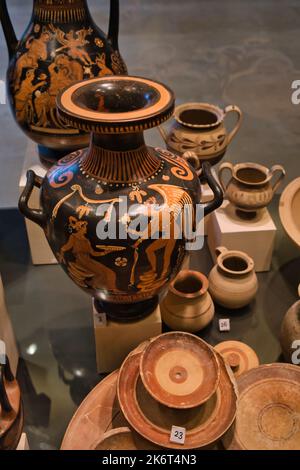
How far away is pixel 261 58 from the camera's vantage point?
15.2ft

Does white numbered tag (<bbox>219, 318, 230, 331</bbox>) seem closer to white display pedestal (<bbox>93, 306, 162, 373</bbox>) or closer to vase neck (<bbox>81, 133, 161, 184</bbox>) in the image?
white display pedestal (<bbox>93, 306, 162, 373</bbox>)

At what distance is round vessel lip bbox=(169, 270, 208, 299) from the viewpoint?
1964 millimetres

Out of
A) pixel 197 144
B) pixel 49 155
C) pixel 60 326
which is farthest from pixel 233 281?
pixel 49 155

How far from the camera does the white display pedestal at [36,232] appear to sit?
238cm

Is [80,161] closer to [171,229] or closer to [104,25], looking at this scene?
[171,229]

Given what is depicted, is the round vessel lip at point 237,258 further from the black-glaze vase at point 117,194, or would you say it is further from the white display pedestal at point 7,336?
the white display pedestal at point 7,336

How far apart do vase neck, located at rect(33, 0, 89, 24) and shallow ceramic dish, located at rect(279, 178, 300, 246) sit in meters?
1.19

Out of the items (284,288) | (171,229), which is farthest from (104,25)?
(171,229)

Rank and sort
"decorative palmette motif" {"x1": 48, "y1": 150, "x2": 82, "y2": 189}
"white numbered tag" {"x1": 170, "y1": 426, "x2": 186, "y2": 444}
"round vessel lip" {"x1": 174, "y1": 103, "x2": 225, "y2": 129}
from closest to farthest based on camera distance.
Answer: "white numbered tag" {"x1": 170, "y1": 426, "x2": 186, "y2": 444} < "decorative palmette motif" {"x1": 48, "y1": 150, "x2": 82, "y2": 189} < "round vessel lip" {"x1": 174, "y1": 103, "x2": 225, "y2": 129}

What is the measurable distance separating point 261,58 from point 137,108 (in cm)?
346

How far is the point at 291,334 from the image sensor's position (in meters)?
1.85

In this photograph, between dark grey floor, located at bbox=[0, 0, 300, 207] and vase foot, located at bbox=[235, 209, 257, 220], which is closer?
vase foot, located at bbox=[235, 209, 257, 220]

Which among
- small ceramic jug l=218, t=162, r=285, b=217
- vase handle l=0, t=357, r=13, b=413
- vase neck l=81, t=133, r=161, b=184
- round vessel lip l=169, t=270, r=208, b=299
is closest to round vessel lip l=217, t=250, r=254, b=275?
round vessel lip l=169, t=270, r=208, b=299

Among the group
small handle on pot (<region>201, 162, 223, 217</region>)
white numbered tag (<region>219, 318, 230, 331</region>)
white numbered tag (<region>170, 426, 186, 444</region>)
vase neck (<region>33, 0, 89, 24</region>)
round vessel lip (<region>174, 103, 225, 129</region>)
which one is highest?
vase neck (<region>33, 0, 89, 24</region>)
